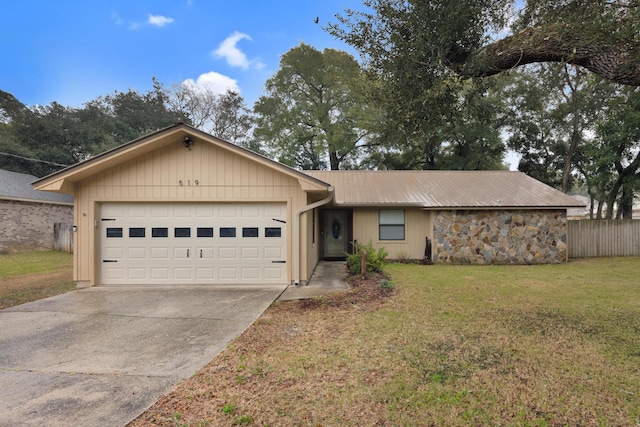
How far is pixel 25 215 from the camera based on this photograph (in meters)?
16.2

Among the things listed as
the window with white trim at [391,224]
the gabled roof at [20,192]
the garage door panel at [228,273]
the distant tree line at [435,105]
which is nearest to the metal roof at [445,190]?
the window with white trim at [391,224]

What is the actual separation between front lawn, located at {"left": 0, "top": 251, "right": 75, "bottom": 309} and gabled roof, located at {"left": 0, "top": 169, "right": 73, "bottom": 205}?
4346 mm

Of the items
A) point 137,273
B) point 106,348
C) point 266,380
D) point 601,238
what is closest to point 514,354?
point 266,380

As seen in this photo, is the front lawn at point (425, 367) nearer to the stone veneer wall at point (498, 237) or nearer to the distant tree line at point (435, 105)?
the distant tree line at point (435, 105)

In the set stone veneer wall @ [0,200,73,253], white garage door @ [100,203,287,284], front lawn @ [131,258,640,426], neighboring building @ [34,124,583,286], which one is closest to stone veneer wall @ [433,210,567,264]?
front lawn @ [131,258,640,426]

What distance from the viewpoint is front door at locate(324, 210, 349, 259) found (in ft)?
43.0

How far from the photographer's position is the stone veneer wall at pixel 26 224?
50.5 ft

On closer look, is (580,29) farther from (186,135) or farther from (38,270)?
(38,270)

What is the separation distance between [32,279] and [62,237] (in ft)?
30.0

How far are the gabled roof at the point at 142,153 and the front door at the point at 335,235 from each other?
5783 millimetres

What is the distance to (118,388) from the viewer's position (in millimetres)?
3070

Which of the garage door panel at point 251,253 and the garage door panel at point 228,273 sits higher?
the garage door panel at point 251,253

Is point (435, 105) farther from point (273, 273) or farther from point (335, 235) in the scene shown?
point (335, 235)

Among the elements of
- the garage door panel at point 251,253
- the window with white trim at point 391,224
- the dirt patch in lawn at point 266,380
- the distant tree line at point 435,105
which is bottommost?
the dirt patch in lawn at point 266,380
